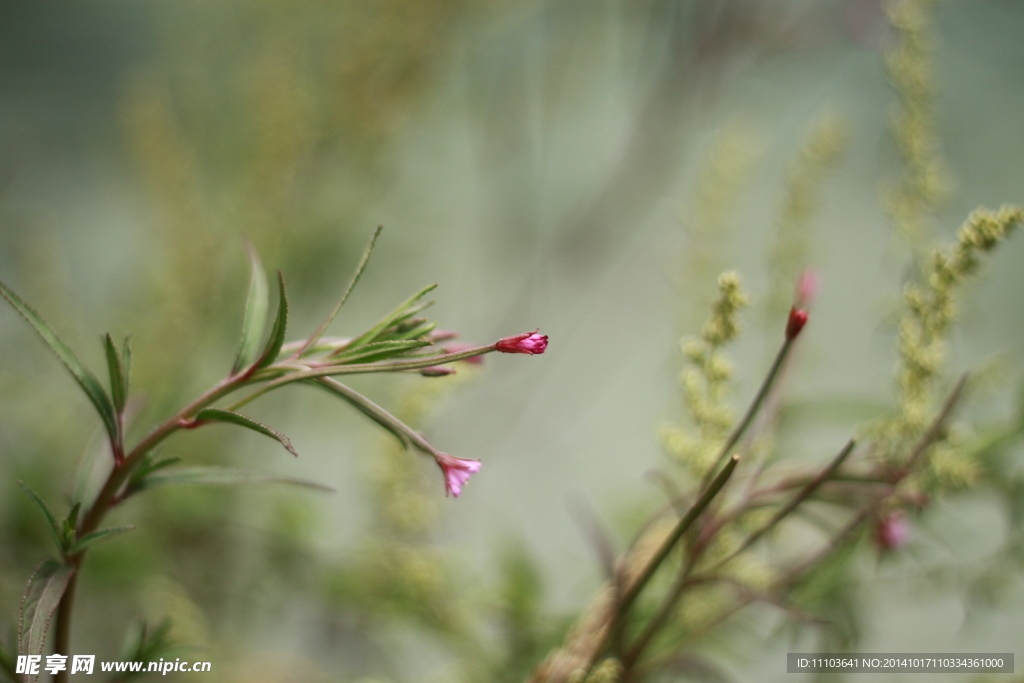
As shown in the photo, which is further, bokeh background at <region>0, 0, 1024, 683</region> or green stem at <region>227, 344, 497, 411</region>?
bokeh background at <region>0, 0, 1024, 683</region>

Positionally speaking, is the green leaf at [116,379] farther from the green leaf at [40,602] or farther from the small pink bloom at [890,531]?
the small pink bloom at [890,531]

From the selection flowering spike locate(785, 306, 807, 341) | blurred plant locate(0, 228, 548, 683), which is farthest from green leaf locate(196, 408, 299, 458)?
flowering spike locate(785, 306, 807, 341)

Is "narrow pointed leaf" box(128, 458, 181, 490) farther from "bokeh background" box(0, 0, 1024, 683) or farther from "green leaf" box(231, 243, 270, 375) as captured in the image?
"bokeh background" box(0, 0, 1024, 683)

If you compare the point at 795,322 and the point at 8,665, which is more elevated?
the point at 795,322

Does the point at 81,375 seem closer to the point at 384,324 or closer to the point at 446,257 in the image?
the point at 384,324

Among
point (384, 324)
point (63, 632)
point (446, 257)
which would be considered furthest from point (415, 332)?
point (446, 257)

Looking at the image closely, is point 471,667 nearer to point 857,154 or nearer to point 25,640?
point 25,640

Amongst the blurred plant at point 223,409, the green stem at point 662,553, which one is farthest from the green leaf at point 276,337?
the green stem at point 662,553

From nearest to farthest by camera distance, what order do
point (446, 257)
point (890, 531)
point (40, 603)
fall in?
point (40, 603)
point (890, 531)
point (446, 257)
